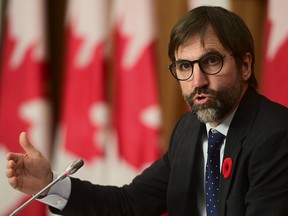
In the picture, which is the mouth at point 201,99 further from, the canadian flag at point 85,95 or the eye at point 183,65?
the canadian flag at point 85,95

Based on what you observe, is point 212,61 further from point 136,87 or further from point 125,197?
point 136,87

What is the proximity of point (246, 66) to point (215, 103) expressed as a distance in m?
0.16

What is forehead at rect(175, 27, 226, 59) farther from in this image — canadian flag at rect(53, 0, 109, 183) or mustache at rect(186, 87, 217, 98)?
canadian flag at rect(53, 0, 109, 183)

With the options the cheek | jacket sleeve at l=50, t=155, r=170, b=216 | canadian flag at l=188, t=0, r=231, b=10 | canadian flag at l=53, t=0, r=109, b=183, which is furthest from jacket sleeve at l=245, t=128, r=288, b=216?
canadian flag at l=53, t=0, r=109, b=183

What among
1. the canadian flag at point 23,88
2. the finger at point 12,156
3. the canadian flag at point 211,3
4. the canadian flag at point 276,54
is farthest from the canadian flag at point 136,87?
the finger at point 12,156

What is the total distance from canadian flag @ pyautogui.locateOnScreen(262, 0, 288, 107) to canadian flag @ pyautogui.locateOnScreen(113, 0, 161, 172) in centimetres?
44

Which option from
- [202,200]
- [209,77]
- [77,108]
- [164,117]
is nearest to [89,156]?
[77,108]

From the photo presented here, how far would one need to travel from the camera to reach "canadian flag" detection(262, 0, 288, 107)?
184 cm

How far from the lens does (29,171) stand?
4.81 ft

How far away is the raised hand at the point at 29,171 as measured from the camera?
4.73 feet

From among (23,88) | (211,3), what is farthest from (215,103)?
(23,88)

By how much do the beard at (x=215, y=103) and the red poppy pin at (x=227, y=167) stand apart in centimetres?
12

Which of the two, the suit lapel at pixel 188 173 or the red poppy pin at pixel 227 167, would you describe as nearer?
the red poppy pin at pixel 227 167

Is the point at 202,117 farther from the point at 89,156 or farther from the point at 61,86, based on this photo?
the point at 61,86
